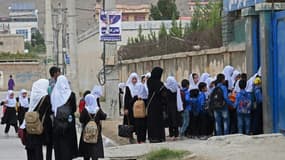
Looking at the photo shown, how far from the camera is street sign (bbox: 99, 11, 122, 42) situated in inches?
1059

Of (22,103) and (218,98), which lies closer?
(218,98)

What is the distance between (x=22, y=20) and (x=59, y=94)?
546ft

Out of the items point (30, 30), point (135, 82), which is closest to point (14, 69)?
point (30, 30)

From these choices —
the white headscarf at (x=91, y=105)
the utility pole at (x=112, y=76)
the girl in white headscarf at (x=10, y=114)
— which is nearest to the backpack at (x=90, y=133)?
the white headscarf at (x=91, y=105)

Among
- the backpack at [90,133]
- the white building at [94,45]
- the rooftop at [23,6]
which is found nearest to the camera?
the backpack at [90,133]

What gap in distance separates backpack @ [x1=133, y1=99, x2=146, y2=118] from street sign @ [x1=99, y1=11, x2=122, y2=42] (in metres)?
7.60

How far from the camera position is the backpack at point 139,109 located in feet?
64.2

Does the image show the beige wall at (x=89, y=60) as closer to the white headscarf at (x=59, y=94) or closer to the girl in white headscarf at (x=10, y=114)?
the girl in white headscarf at (x=10, y=114)

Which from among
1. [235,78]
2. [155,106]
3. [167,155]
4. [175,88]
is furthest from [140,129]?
[167,155]

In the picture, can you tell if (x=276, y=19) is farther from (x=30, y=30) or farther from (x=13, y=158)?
(x=30, y=30)

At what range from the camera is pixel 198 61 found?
32906 mm

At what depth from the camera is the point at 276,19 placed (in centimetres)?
1683

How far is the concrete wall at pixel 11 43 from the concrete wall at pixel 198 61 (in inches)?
3038

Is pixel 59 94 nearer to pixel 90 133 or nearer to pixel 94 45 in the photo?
pixel 90 133
